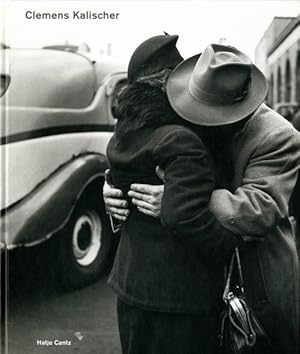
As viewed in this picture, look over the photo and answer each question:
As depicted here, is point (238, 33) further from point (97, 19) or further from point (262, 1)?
point (97, 19)

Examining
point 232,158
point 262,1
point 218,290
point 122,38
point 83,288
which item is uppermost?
point 262,1

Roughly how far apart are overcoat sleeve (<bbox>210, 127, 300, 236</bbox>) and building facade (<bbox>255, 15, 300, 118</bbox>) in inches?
22.8

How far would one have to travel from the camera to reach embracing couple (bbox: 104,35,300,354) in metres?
1.58

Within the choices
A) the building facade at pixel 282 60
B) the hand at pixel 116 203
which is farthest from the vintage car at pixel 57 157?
the building facade at pixel 282 60

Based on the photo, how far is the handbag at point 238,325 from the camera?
5.46 ft

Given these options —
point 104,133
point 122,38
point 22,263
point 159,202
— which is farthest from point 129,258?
point 104,133

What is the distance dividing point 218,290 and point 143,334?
0.29 m

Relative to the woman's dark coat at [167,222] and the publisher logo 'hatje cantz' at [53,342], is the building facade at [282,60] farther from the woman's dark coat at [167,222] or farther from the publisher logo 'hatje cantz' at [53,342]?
the publisher logo 'hatje cantz' at [53,342]

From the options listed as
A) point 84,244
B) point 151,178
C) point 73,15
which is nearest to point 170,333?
point 151,178

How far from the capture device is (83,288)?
249 cm

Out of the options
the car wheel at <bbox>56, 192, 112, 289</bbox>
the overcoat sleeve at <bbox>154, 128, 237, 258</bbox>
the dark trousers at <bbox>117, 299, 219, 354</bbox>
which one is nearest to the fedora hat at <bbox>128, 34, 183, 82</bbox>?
the overcoat sleeve at <bbox>154, 128, 237, 258</bbox>

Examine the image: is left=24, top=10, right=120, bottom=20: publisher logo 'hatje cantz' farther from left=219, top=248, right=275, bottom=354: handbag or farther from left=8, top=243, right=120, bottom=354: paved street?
left=219, top=248, right=275, bottom=354: handbag

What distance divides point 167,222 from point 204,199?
130mm

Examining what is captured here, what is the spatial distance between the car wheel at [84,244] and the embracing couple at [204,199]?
0.70m
